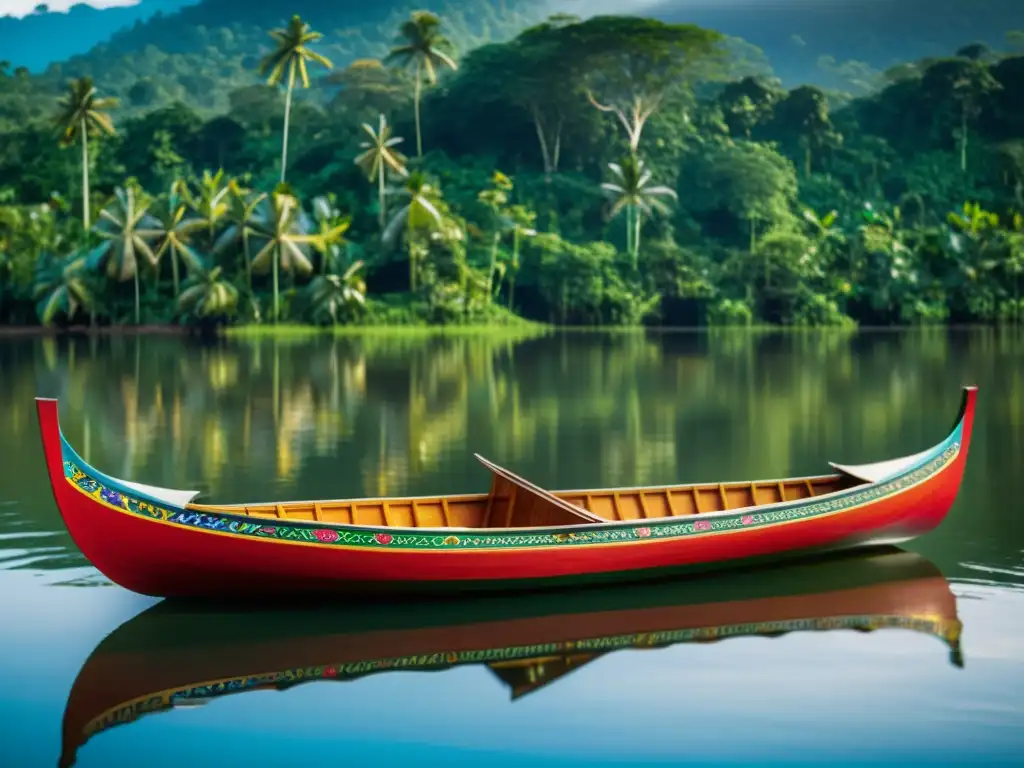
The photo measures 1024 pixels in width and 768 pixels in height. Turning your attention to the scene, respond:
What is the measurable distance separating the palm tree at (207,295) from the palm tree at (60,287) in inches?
201

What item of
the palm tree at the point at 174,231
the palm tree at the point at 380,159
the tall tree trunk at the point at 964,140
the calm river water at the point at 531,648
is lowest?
the calm river water at the point at 531,648

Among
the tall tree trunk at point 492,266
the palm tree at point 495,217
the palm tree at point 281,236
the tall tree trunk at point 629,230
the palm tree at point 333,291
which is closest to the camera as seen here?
the palm tree at point 281,236

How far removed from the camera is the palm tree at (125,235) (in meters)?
62.8

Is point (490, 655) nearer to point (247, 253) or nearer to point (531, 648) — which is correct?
point (531, 648)

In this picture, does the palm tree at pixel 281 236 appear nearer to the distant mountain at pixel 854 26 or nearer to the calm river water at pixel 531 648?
the calm river water at pixel 531 648

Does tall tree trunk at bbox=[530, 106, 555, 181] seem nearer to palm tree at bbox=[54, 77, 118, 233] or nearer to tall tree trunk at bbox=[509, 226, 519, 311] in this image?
tall tree trunk at bbox=[509, 226, 519, 311]

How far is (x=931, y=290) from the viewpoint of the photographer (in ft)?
Result: 250

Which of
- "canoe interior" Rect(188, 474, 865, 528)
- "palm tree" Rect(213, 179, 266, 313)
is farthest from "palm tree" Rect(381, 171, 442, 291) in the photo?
"canoe interior" Rect(188, 474, 865, 528)

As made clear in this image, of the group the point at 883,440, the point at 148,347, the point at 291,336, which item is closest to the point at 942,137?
the point at 291,336

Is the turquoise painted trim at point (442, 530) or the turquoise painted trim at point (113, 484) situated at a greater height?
the turquoise painted trim at point (113, 484)

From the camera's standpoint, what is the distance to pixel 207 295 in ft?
207

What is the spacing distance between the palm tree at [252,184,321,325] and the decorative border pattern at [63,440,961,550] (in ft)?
171

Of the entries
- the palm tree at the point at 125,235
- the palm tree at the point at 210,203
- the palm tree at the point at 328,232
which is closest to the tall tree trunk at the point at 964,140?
the palm tree at the point at 328,232

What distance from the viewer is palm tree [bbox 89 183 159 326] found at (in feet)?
206
